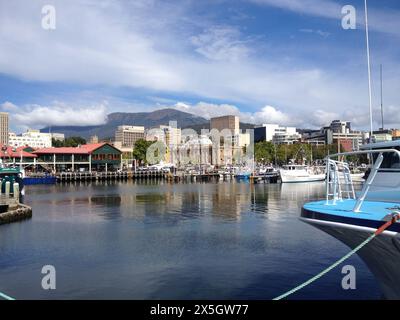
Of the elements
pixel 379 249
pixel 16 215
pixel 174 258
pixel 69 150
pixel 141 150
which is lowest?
pixel 174 258

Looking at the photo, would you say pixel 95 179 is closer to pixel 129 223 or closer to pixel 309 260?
pixel 129 223

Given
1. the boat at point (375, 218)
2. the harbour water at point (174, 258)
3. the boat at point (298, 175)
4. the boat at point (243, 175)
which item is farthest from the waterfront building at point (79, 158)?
the boat at point (375, 218)

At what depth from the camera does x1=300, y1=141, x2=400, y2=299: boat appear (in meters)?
9.91

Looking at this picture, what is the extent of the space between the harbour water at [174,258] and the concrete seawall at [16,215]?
5.03 ft

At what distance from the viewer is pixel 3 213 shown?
35.6 metres

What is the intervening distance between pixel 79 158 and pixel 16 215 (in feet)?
298

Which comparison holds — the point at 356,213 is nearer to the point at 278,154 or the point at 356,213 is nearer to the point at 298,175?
the point at 298,175

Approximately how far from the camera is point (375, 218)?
9.94 metres

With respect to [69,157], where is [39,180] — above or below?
below

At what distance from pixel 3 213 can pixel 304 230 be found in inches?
1030

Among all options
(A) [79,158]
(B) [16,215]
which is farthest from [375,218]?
(A) [79,158]

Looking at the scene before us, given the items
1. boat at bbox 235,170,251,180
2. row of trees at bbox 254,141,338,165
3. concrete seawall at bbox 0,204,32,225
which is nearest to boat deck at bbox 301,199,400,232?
concrete seawall at bbox 0,204,32,225
